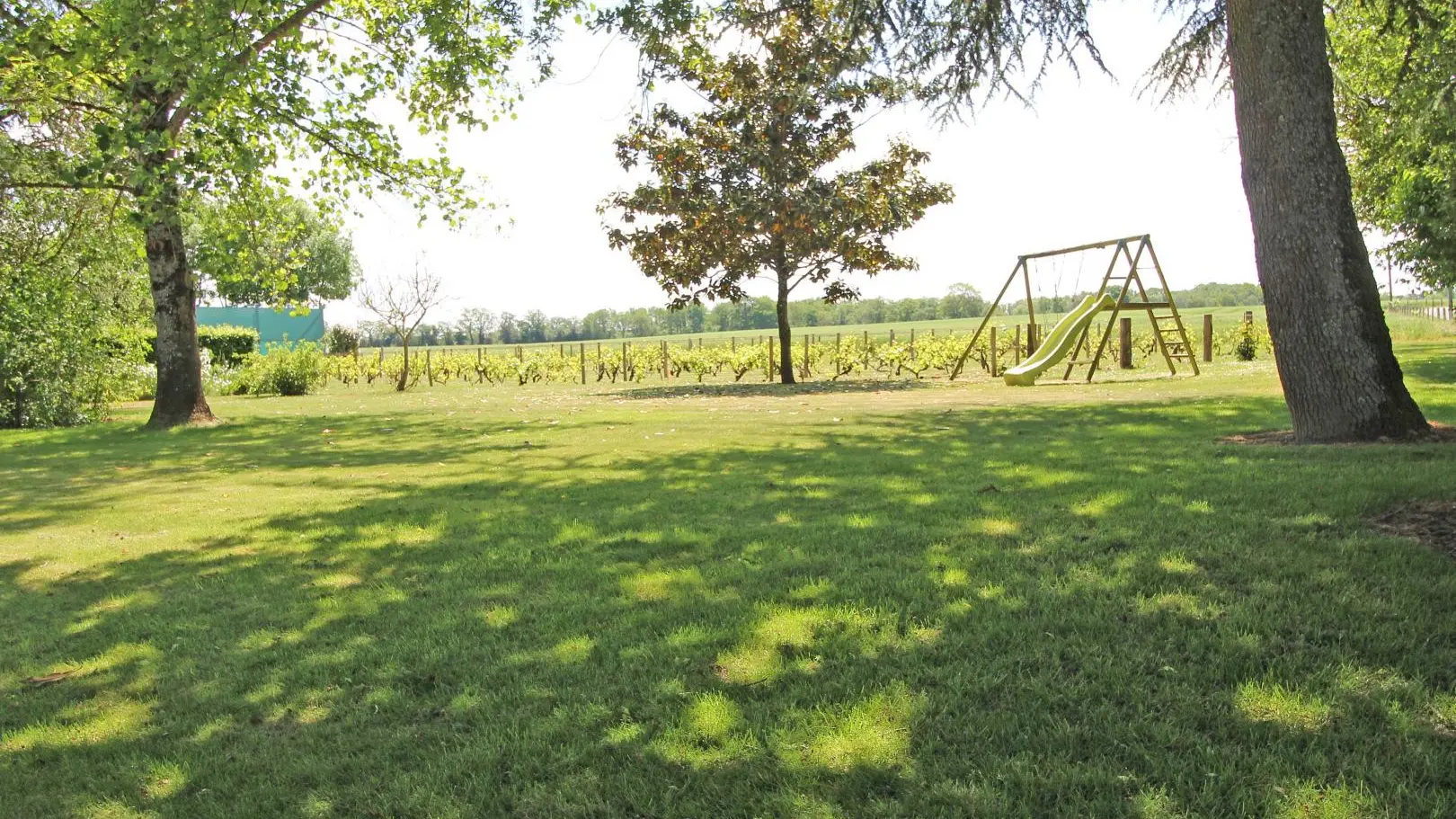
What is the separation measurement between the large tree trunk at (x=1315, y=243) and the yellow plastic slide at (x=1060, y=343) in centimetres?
1090

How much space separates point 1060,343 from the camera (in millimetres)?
19047

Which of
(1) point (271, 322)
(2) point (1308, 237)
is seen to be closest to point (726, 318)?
(1) point (271, 322)

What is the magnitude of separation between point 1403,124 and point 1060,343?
658 cm

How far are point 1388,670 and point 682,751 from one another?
227 cm

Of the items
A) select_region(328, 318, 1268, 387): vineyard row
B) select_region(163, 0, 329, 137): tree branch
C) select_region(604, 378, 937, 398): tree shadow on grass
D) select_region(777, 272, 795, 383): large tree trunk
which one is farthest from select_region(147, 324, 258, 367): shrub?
select_region(163, 0, 329, 137): tree branch

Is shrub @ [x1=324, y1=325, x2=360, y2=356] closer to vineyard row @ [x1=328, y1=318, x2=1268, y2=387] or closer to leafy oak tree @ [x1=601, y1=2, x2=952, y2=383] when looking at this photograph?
vineyard row @ [x1=328, y1=318, x2=1268, y2=387]

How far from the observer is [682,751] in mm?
2756

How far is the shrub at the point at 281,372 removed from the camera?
24859mm

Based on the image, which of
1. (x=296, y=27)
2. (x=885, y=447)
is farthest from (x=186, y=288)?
(x=885, y=447)

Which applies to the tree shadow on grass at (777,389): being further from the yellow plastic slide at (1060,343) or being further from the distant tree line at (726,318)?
the distant tree line at (726,318)

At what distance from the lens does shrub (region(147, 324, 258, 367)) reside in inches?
1161

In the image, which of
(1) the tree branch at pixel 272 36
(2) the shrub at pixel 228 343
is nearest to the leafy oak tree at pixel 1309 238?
(1) the tree branch at pixel 272 36

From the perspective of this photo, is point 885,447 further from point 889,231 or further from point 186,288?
point 889,231

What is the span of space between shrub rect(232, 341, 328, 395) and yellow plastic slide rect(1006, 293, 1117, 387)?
18082 mm
